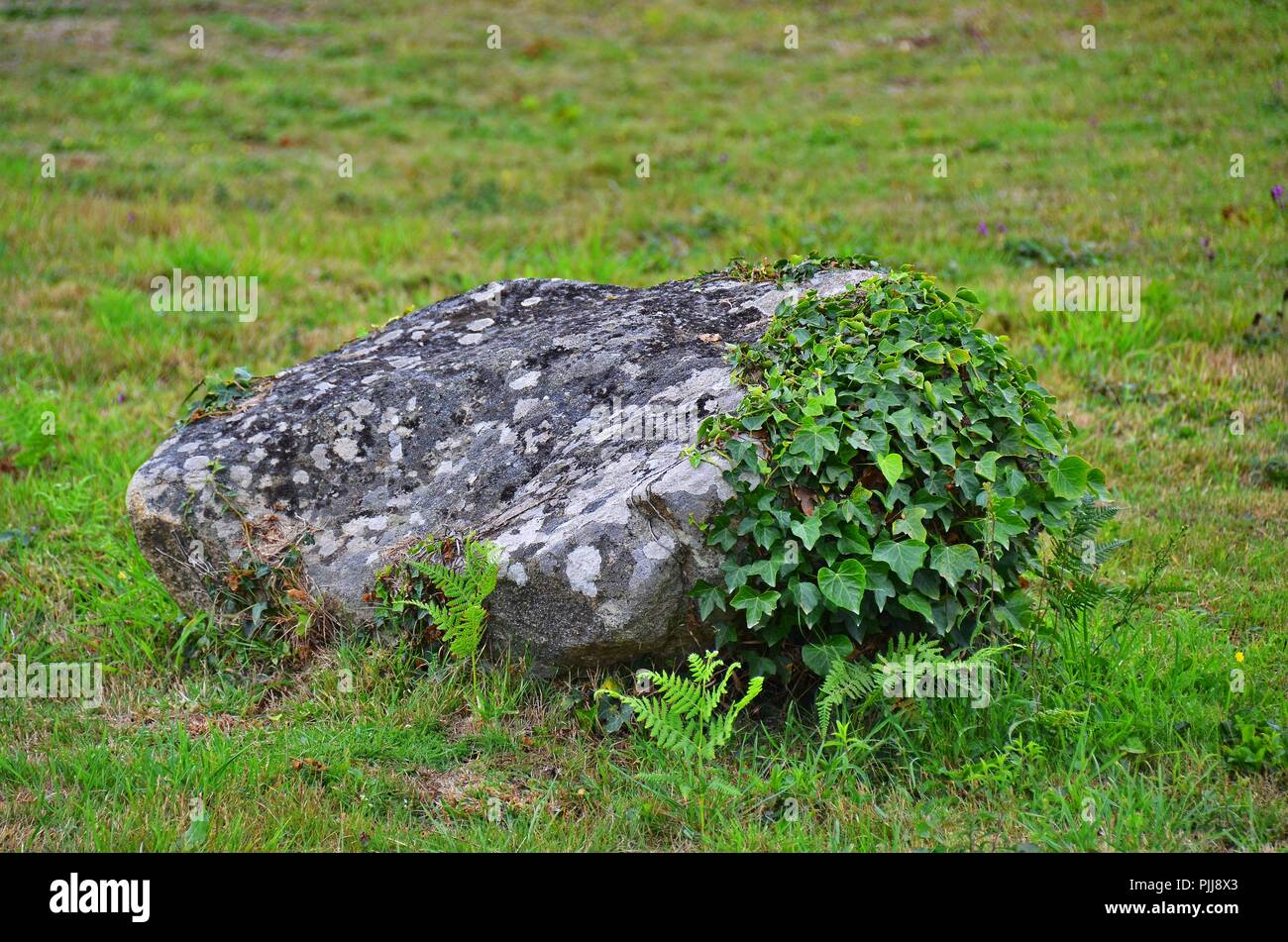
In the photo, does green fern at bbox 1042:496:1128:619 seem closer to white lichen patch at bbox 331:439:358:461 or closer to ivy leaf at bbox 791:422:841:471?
ivy leaf at bbox 791:422:841:471

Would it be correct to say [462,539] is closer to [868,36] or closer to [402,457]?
[402,457]

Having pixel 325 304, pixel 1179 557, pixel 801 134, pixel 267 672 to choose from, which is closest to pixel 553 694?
pixel 267 672

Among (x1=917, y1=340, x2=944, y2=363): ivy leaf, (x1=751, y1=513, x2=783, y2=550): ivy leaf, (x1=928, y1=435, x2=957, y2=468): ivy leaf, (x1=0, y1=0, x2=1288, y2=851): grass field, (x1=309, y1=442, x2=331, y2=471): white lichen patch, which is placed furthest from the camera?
(x1=309, y1=442, x2=331, y2=471): white lichen patch

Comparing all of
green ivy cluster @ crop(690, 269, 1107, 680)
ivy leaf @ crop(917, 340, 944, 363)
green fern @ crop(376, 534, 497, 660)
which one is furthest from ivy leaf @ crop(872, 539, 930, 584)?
green fern @ crop(376, 534, 497, 660)

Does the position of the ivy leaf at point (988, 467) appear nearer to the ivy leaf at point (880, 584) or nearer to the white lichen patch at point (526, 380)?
the ivy leaf at point (880, 584)

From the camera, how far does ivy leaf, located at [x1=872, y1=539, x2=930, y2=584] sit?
3873 millimetres

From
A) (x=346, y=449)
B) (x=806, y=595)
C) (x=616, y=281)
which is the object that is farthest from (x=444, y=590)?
(x=616, y=281)

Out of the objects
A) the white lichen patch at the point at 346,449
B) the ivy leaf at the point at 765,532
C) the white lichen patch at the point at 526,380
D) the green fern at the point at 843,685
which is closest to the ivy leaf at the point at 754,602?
the ivy leaf at the point at 765,532

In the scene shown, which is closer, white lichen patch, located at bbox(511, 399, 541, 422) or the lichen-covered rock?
the lichen-covered rock

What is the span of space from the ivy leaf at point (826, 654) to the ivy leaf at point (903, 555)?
348mm

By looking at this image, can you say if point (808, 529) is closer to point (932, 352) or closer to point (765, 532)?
point (765, 532)

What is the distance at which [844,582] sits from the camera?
3.88 metres

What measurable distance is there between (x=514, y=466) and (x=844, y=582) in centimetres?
176

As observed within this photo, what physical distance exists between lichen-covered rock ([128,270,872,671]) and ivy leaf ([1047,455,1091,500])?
1364mm
